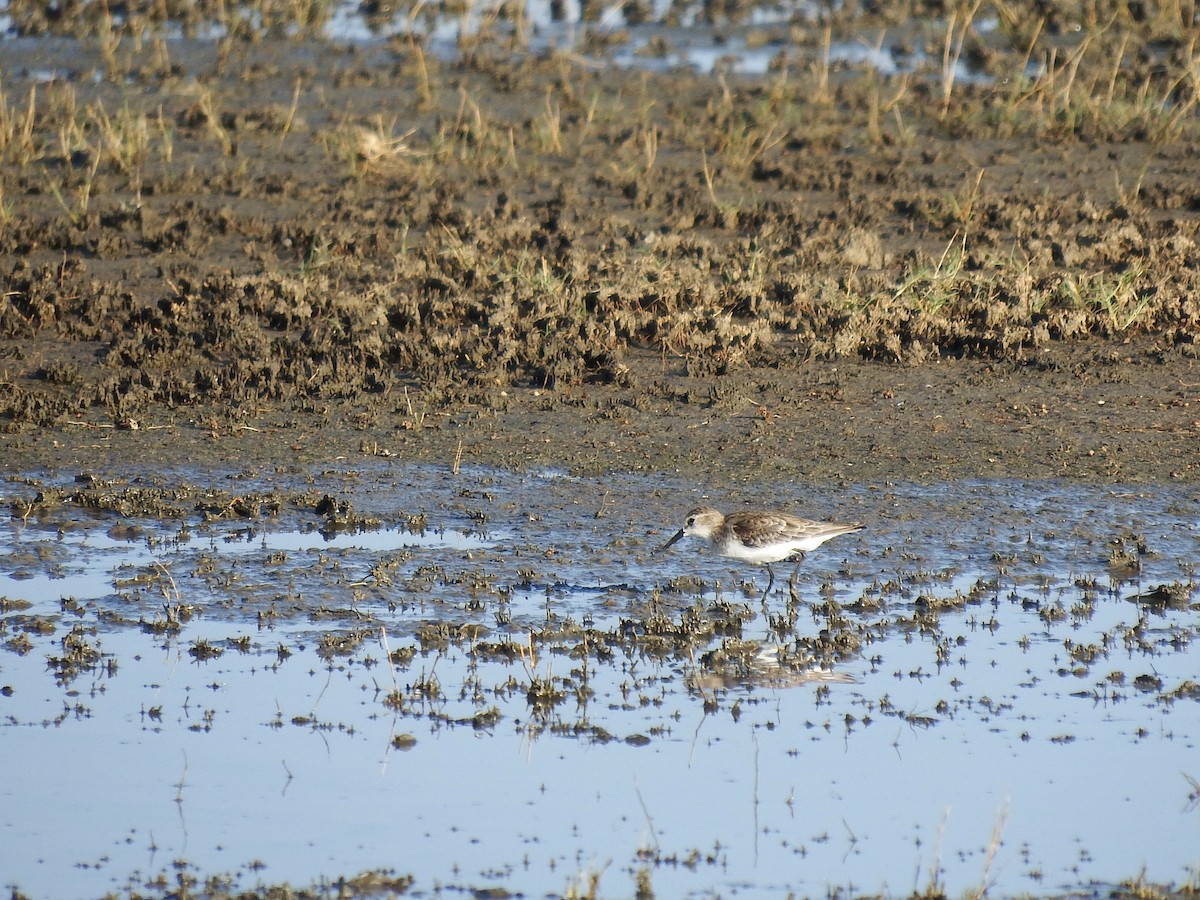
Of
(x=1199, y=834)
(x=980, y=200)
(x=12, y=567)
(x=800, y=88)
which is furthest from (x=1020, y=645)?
(x=800, y=88)

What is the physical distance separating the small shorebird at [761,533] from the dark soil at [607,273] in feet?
5.24

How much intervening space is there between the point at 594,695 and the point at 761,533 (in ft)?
4.79

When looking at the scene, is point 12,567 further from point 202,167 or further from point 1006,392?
point 202,167

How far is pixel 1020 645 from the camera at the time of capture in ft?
26.1

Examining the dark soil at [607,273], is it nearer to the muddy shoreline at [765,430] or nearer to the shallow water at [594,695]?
the muddy shoreline at [765,430]

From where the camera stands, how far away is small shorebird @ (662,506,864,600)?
8430 millimetres

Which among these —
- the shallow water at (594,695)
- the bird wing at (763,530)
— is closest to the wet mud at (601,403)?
the shallow water at (594,695)

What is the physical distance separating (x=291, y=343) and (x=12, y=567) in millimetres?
3848

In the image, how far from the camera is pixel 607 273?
13.6m

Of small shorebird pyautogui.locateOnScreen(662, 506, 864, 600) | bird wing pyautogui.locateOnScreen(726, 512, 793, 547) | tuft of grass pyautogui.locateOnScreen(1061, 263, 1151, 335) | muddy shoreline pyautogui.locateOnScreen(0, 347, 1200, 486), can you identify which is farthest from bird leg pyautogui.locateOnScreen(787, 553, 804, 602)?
tuft of grass pyautogui.locateOnScreen(1061, 263, 1151, 335)

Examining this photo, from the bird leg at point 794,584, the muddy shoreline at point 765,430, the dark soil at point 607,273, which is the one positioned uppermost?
the dark soil at point 607,273

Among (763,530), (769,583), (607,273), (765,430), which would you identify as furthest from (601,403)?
(763,530)

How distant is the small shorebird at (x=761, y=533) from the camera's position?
8430 millimetres

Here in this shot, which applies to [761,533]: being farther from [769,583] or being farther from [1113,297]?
[1113,297]
